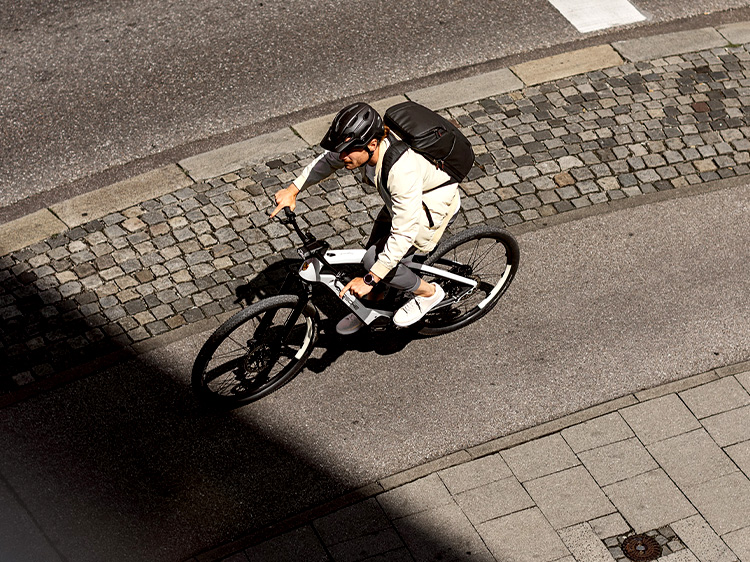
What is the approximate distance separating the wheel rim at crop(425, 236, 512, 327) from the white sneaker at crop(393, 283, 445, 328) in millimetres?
280

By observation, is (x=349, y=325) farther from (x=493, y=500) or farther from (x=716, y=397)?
(x=716, y=397)

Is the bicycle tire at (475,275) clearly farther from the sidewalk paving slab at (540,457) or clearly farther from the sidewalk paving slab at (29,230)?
the sidewalk paving slab at (29,230)

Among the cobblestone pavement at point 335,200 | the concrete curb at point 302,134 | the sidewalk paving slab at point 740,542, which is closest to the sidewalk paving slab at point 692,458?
the sidewalk paving slab at point 740,542

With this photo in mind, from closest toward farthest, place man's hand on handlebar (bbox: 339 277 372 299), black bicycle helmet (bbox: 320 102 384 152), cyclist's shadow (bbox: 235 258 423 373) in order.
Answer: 1. black bicycle helmet (bbox: 320 102 384 152)
2. man's hand on handlebar (bbox: 339 277 372 299)
3. cyclist's shadow (bbox: 235 258 423 373)

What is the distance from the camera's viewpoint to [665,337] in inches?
264

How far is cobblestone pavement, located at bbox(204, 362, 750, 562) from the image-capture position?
17.7 ft

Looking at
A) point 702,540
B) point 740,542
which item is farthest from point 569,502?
point 740,542

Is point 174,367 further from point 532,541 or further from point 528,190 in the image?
point 528,190

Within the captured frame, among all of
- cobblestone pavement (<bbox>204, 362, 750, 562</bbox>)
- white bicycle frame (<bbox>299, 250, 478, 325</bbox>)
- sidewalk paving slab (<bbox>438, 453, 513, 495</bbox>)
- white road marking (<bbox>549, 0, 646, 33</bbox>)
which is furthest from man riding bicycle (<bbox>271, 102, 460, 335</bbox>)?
white road marking (<bbox>549, 0, 646, 33</bbox>)

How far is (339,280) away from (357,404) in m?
1.05

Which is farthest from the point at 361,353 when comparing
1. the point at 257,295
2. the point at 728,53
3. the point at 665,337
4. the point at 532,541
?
the point at 728,53

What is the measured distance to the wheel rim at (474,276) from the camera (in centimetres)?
646

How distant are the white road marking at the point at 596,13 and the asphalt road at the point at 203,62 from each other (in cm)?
14

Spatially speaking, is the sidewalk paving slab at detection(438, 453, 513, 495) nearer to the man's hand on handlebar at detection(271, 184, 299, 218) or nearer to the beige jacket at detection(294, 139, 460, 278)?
the beige jacket at detection(294, 139, 460, 278)
